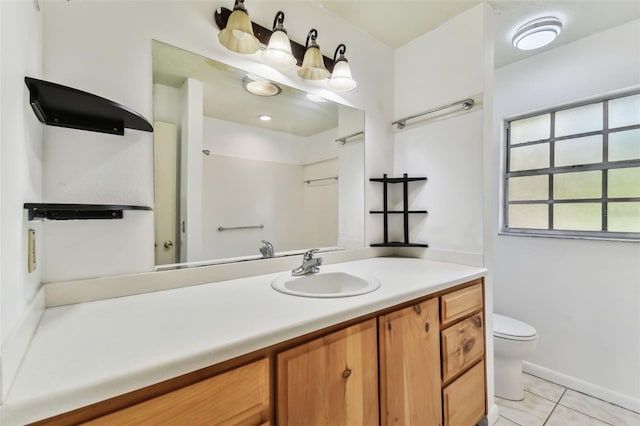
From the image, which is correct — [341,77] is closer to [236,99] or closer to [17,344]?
[236,99]

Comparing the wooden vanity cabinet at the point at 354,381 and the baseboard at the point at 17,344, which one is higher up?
the baseboard at the point at 17,344

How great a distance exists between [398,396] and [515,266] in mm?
1618

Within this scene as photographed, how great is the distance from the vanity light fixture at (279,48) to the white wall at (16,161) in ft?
2.54

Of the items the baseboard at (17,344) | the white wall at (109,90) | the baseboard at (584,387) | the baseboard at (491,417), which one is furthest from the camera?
the baseboard at (584,387)

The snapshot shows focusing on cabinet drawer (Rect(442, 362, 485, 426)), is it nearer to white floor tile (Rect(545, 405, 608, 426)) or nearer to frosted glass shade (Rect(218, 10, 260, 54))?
white floor tile (Rect(545, 405, 608, 426))

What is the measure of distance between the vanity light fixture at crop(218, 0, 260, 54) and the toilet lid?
2.07 metres

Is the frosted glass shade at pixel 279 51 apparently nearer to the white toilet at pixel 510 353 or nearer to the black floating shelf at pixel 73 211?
the black floating shelf at pixel 73 211

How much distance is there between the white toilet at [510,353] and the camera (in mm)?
1583

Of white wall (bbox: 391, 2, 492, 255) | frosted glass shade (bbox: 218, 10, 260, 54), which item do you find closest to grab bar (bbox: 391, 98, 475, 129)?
white wall (bbox: 391, 2, 492, 255)

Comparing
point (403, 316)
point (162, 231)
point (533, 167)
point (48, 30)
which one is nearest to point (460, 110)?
point (533, 167)

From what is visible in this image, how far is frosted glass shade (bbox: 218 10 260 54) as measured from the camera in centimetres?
108

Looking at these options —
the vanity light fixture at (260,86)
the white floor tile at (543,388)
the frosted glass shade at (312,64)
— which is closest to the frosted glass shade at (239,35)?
the vanity light fixture at (260,86)

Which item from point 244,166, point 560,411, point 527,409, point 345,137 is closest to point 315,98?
point 345,137

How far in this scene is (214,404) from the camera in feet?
1.99
